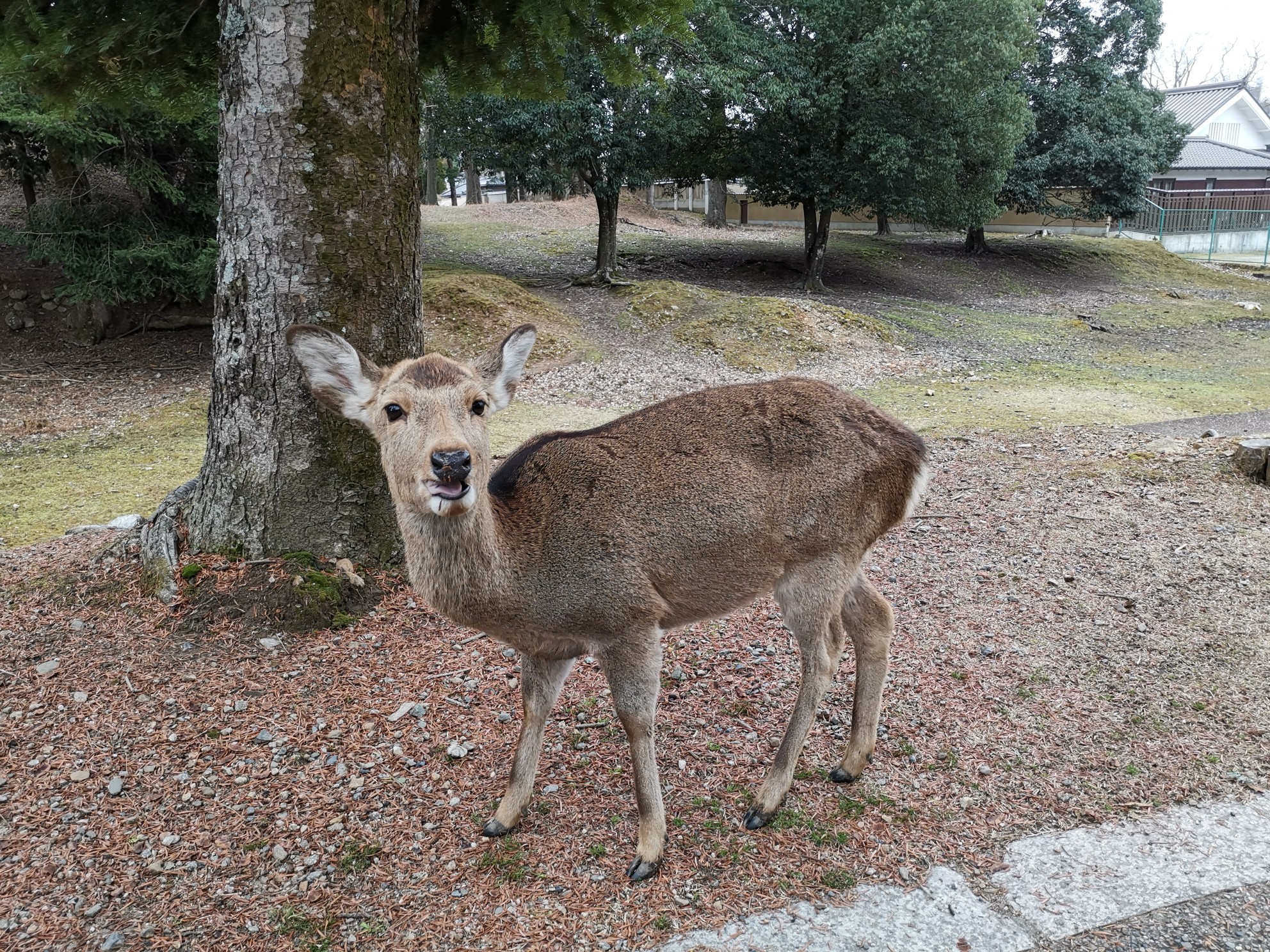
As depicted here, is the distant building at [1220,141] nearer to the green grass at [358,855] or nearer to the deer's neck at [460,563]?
the deer's neck at [460,563]

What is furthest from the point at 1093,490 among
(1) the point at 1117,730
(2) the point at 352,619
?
(2) the point at 352,619

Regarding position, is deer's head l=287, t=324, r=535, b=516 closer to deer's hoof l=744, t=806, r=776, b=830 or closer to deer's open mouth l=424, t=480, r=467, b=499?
deer's open mouth l=424, t=480, r=467, b=499

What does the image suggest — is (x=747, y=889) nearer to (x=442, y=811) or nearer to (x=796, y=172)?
(x=442, y=811)

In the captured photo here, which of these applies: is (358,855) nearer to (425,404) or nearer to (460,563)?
(460,563)

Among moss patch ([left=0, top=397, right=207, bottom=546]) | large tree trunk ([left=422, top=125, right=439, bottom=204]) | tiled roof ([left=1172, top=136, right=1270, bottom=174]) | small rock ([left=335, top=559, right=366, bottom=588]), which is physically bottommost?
moss patch ([left=0, top=397, right=207, bottom=546])

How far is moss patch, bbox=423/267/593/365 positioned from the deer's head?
452 inches

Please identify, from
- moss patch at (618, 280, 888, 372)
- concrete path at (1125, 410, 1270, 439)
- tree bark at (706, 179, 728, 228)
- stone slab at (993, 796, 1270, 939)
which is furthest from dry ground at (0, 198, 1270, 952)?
tree bark at (706, 179, 728, 228)

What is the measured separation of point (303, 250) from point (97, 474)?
6117 millimetres

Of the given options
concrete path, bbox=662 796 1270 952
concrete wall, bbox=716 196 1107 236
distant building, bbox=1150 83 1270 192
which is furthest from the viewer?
distant building, bbox=1150 83 1270 192

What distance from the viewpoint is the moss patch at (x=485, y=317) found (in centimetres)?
1596

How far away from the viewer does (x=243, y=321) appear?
17.0ft

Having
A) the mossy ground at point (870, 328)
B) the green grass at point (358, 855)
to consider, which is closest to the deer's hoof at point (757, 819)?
the green grass at point (358, 855)

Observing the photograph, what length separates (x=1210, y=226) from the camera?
1553 inches

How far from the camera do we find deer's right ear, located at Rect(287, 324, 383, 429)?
3.75 metres
